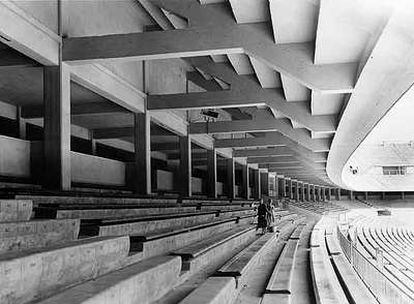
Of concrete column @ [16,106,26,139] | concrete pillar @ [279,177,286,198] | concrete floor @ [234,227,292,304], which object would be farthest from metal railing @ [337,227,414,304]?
concrete pillar @ [279,177,286,198]

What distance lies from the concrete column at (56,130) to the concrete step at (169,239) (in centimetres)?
210

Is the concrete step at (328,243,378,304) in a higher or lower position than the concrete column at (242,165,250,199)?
lower

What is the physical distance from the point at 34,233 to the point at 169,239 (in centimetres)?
228

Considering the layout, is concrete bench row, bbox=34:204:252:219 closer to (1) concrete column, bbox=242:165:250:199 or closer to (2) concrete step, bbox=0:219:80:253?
(2) concrete step, bbox=0:219:80:253

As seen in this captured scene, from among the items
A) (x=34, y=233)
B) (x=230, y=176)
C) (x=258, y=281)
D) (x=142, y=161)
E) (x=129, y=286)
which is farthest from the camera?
(x=230, y=176)

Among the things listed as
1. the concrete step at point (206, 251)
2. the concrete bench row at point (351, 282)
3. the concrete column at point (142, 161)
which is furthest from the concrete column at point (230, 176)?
the concrete step at point (206, 251)

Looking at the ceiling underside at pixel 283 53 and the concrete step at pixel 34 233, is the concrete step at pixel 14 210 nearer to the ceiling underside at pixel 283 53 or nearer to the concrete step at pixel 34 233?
the concrete step at pixel 34 233

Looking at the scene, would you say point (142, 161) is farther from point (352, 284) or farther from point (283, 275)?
point (352, 284)

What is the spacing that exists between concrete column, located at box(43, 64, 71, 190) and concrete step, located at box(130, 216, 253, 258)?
2.10 m

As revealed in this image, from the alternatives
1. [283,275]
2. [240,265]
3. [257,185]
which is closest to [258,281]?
[283,275]

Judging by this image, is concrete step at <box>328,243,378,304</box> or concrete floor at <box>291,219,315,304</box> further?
concrete step at <box>328,243,378,304</box>

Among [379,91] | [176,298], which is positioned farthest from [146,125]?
[176,298]

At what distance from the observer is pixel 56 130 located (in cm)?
782

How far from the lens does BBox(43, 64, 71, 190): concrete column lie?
25.3ft
